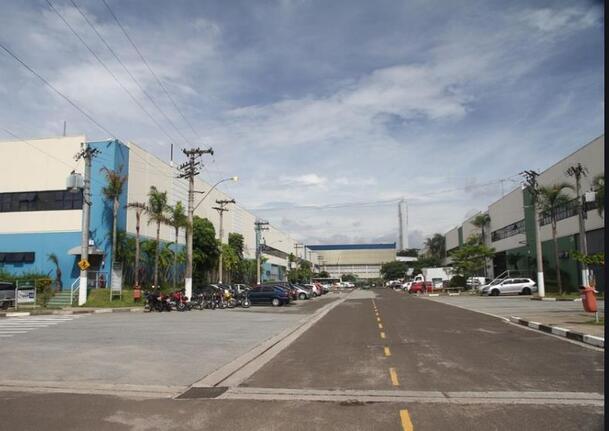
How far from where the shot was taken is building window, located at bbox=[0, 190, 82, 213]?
44812 mm

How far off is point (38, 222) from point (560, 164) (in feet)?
152

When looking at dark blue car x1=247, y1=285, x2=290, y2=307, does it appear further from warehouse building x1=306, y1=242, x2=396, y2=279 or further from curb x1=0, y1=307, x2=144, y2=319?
warehouse building x1=306, y1=242, x2=396, y2=279

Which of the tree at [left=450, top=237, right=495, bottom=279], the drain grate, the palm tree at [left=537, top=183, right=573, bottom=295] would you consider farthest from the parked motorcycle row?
the tree at [left=450, top=237, right=495, bottom=279]

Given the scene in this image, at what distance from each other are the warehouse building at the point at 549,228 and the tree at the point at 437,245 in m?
44.9

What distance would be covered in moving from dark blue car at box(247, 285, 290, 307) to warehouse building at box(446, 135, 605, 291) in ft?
62.1

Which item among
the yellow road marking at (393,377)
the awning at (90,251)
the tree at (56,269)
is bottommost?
the yellow road marking at (393,377)

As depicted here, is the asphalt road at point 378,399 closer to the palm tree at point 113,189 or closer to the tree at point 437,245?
the palm tree at point 113,189

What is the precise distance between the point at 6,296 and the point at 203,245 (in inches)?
928

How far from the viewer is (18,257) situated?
45031 mm

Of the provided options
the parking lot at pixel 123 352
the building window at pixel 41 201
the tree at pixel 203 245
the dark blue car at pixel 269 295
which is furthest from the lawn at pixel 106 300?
the parking lot at pixel 123 352

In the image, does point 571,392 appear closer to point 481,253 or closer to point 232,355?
point 232,355

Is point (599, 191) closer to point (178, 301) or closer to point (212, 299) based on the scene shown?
point (212, 299)

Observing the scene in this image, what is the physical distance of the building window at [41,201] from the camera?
44.8 meters

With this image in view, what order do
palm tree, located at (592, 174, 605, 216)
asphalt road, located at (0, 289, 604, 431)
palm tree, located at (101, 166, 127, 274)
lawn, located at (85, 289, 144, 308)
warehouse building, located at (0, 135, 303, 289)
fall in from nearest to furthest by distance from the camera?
asphalt road, located at (0, 289, 604, 431)
lawn, located at (85, 289, 144, 308)
palm tree, located at (592, 174, 605, 216)
palm tree, located at (101, 166, 127, 274)
warehouse building, located at (0, 135, 303, 289)
